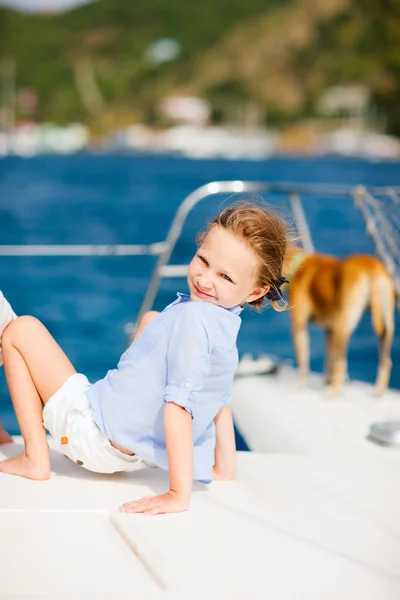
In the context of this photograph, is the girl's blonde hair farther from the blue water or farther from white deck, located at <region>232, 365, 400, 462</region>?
the blue water

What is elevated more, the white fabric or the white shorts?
the white fabric

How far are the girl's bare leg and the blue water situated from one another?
3.18 m

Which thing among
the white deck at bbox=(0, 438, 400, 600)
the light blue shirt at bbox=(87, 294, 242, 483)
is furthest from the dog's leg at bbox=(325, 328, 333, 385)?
the light blue shirt at bbox=(87, 294, 242, 483)

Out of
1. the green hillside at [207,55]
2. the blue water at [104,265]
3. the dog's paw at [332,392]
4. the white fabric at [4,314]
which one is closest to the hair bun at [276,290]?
the white fabric at [4,314]

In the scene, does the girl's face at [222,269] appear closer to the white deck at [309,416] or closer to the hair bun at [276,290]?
the hair bun at [276,290]

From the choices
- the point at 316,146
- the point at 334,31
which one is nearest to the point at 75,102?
the point at 316,146

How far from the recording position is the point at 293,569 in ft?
5.36

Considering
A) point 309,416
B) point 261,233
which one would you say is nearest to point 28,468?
point 261,233

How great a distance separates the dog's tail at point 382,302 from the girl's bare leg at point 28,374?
1957 millimetres

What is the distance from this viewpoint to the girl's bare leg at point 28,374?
2029 mm

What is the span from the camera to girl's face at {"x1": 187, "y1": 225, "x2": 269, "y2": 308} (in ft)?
6.23

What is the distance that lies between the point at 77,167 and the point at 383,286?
173 feet

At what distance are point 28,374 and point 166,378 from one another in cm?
32

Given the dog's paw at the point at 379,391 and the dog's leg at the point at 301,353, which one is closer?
the dog's paw at the point at 379,391
